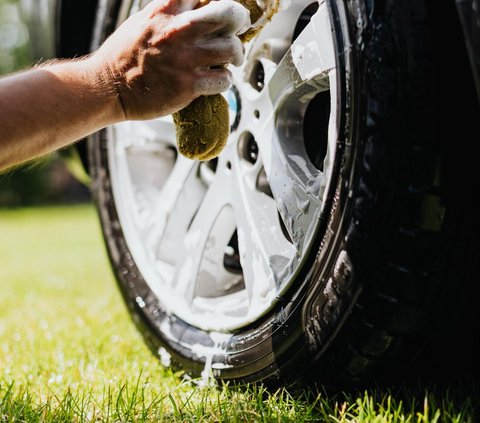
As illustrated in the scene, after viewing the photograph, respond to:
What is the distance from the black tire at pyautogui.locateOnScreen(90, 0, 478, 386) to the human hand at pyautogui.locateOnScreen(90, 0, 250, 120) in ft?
0.67

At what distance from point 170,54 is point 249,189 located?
1.81 feet

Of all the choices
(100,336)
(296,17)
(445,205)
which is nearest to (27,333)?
(100,336)

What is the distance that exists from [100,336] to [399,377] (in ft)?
3.75

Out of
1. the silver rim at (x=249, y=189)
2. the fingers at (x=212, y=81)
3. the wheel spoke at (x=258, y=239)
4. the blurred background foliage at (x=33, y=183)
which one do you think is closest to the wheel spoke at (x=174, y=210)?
the silver rim at (x=249, y=189)

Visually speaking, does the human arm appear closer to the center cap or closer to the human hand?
the human hand

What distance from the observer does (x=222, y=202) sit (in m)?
1.79

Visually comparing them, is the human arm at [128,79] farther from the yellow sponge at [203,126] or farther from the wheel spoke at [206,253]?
the wheel spoke at [206,253]

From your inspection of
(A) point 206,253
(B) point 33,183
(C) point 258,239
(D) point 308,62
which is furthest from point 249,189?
(B) point 33,183

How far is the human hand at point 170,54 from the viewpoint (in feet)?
3.94

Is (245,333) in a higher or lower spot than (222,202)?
lower

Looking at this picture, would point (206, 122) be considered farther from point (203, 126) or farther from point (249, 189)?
point (249, 189)

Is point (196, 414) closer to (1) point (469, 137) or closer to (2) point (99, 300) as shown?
(1) point (469, 137)

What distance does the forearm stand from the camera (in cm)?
117

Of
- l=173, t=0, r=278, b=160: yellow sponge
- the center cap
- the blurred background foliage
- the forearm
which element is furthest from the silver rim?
the blurred background foliage
